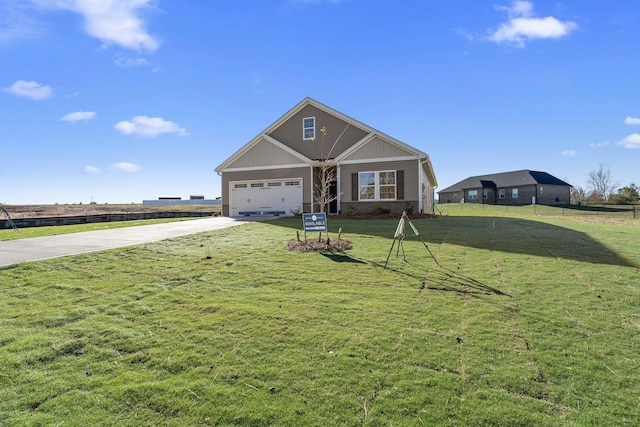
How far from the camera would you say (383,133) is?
19344 millimetres

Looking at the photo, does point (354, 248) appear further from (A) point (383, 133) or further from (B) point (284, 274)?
(A) point (383, 133)

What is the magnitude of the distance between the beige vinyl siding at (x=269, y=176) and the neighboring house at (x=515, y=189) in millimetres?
34401

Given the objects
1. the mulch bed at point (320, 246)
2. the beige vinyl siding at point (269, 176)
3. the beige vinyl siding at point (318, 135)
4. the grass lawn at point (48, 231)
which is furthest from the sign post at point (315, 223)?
the beige vinyl siding at point (318, 135)

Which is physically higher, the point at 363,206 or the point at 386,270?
the point at 363,206

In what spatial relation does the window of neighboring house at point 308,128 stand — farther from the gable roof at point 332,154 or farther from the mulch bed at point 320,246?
the mulch bed at point 320,246

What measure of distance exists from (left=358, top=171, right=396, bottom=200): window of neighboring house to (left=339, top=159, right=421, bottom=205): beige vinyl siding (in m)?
0.29

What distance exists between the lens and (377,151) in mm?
19516

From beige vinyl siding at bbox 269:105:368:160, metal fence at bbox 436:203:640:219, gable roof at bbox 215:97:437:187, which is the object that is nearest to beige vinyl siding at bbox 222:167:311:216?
gable roof at bbox 215:97:437:187

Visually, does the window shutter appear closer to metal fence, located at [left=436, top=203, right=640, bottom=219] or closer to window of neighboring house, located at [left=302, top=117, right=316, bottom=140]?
window of neighboring house, located at [left=302, top=117, right=316, bottom=140]

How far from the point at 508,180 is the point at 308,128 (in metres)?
42.8

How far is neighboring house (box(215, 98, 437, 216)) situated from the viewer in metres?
19.1

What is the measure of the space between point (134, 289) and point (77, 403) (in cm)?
307

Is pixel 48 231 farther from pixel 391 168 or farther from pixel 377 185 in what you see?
pixel 391 168

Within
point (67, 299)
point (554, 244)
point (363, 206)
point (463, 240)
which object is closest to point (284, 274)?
point (67, 299)
